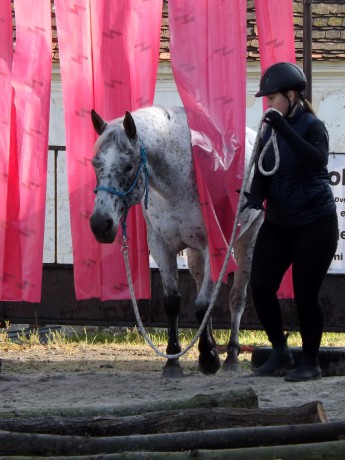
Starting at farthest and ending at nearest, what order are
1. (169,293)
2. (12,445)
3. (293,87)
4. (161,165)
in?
1. (169,293)
2. (161,165)
3. (293,87)
4. (12,445)

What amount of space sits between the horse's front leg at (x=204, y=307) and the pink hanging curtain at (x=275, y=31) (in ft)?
3.99

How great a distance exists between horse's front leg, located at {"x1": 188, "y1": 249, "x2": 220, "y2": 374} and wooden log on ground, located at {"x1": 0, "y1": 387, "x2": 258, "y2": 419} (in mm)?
2807

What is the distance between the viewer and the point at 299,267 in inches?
291

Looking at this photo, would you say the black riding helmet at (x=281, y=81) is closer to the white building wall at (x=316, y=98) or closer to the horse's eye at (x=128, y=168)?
the horse's eye at (x=128, y=168)

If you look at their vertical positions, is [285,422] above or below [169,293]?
below

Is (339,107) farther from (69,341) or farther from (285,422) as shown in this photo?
(285,422)

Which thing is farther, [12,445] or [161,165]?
Result: [161,165]

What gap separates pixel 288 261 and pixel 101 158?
1325mm

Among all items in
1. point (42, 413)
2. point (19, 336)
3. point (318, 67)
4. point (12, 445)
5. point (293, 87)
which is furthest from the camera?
point (318, 67)

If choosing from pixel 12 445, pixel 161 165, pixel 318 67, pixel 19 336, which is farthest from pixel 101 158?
pixel 318 67

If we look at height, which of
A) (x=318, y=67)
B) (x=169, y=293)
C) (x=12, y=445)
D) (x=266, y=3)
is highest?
(x=318, y=67)

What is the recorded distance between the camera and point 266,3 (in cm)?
877

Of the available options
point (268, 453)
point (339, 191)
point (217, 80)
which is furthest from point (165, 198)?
point (268, 453)

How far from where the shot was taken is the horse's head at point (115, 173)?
7.31 meters
